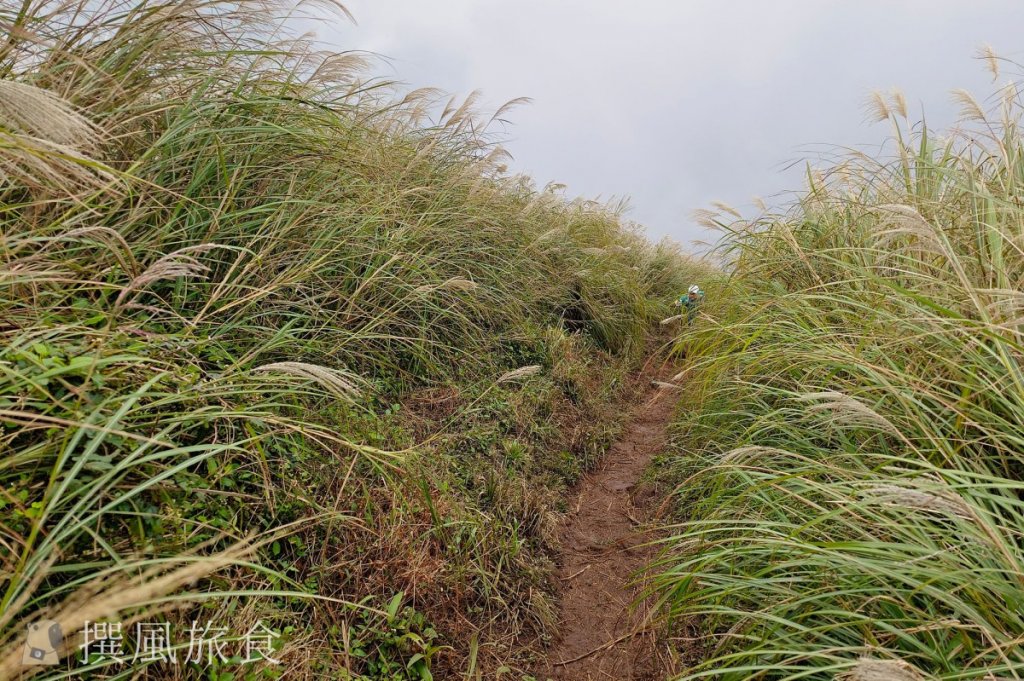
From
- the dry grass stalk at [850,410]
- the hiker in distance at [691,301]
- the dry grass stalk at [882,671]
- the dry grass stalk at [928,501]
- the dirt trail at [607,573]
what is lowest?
the dirt trail at [607,573]

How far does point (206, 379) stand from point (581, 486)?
8.07ft

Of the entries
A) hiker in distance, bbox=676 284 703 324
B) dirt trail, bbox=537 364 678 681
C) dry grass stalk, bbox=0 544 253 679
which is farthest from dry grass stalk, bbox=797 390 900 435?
hiker in distance, bbox=676 284 703 324

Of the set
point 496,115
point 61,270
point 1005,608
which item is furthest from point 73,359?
point 496,115

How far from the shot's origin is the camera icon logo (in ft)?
3.74

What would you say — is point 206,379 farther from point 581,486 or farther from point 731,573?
point 581,486

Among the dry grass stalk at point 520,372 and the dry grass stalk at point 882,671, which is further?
the dry grass stalk at point 520,372

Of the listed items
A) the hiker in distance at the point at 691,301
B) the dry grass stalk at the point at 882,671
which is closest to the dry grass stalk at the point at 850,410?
the dry grass stalk at the point at 882,671

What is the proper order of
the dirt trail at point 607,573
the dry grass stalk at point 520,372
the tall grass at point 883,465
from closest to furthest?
1. the tall grass at point 883,465
2. the dirt trail at point 607,573
3. the dry grass stalk at point 520,372

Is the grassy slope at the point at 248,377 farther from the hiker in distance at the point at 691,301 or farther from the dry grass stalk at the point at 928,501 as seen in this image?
the hiker in distance at the point at 691,301

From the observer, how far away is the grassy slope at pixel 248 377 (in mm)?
1393

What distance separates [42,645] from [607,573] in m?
2.36

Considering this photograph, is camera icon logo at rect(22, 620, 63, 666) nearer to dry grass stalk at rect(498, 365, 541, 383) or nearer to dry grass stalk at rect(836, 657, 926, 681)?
dry grass stalk at rect(836, 657, 926, 681)

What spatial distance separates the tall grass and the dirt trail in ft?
1.15

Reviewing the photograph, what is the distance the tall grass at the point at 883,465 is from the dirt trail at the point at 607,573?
0.35m
